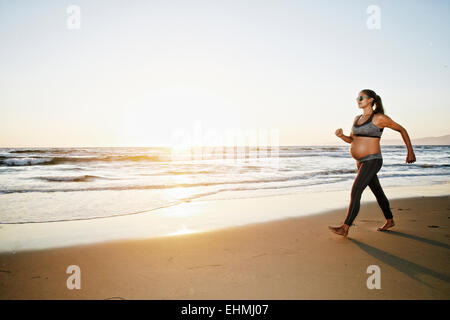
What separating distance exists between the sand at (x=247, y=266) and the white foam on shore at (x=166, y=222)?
41 cm

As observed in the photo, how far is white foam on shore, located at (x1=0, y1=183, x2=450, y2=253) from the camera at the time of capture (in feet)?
13.6

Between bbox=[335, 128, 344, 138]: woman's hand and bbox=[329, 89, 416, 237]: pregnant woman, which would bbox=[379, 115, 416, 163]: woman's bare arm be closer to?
bbox=[329, 89, 416, 237]: pregnant woman

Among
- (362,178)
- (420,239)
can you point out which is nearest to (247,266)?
(362,178)

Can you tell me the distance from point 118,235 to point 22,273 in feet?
4.74

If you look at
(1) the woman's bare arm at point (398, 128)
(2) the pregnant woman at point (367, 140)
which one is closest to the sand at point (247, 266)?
(2) the pregnant woman at point (367, 140)

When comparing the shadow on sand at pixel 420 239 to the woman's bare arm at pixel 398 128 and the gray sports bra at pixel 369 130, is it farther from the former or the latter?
the gray sports bra at pixel 369 130

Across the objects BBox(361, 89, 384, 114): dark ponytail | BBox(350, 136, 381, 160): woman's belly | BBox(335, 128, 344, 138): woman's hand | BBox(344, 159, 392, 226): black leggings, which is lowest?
BBox(344, 159, 392, 226): black leggings

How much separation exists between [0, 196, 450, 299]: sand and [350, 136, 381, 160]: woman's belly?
1230mm

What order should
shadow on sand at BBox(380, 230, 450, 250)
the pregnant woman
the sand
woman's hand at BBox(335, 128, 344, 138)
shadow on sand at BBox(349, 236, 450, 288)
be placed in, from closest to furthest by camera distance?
1. the sand
2. shadow on sand at BBox(349, 236, 450, 288)
3. shadow on sand at BBox(380, 230, 450, 250)
4. the pregnant woman
5. woman's hand at BBox(335, 128, 344, 138)

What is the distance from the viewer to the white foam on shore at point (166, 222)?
414 centimetres

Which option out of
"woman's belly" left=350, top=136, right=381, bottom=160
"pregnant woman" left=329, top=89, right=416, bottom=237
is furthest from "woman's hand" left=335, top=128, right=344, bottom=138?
"woman's belly" left=350, top=136, right=381, bottom=160

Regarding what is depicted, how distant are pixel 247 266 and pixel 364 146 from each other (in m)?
2.38

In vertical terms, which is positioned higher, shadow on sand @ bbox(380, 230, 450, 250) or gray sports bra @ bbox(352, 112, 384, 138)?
gray sports bra @ bbox(352, 112, 384, 138)
